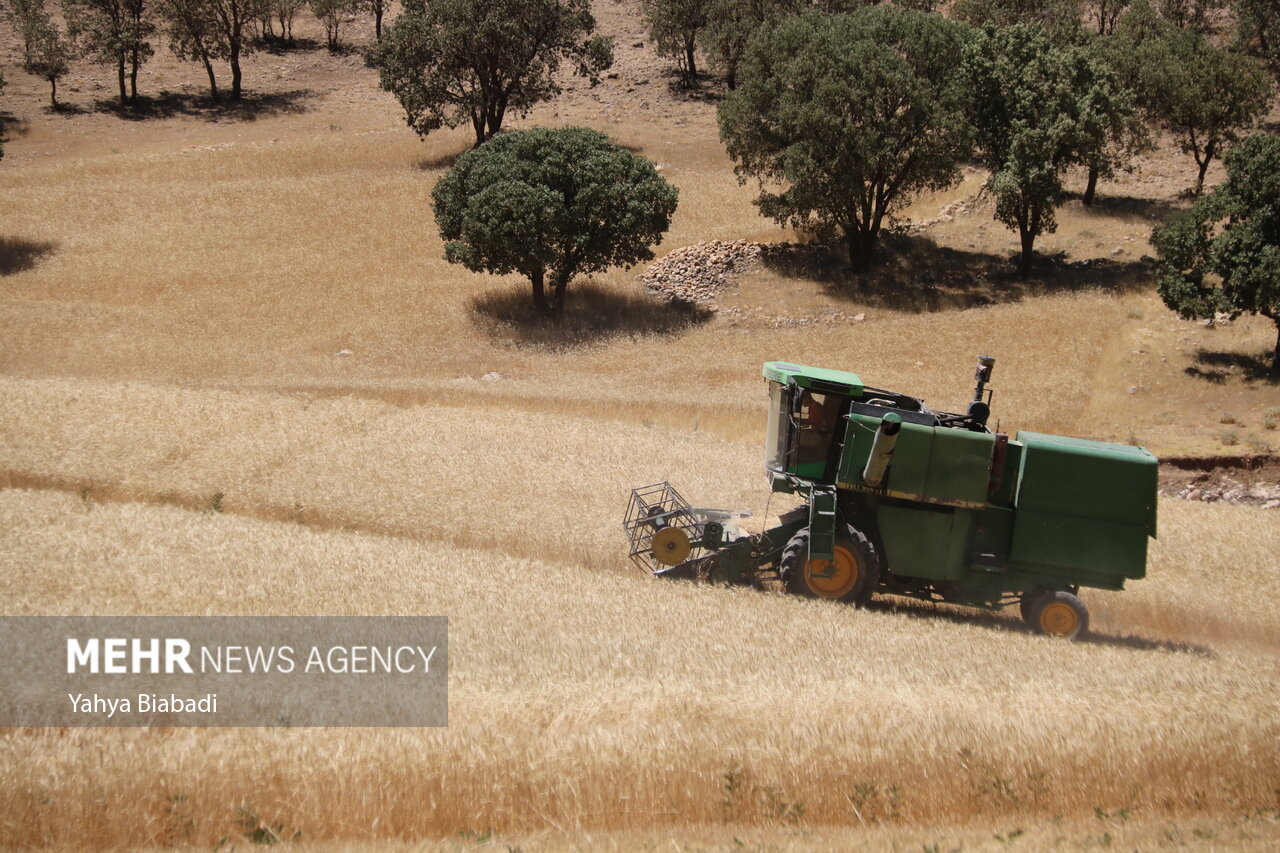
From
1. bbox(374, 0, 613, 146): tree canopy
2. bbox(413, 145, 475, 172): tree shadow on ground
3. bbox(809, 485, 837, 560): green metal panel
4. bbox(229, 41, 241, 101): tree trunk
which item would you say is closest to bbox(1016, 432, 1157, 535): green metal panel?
bbox(809, 485, 837, 560): green metal panel

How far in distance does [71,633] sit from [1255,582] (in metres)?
18.7

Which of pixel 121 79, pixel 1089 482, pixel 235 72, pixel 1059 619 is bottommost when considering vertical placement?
pixel 1059 619

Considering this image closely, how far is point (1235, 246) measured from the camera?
1294 inches

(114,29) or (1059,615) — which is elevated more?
(114,29)

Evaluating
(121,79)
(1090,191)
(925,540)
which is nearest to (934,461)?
(925,540)

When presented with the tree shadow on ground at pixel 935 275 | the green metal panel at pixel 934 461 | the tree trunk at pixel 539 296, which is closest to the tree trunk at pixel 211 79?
the tree trunk at pixel 539 296

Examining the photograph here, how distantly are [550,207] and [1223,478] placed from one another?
24.5 meters

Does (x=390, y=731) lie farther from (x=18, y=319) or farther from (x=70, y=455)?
(x=18, y=319)

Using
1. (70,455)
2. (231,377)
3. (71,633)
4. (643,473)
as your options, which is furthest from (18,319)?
(71,633)

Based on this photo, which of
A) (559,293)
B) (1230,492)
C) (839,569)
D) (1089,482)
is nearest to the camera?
(1089,482)

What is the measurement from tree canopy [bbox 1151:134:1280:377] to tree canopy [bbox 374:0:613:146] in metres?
34.2

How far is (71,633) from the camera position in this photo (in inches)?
455

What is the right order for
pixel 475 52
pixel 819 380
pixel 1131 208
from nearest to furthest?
pixel 819 380
pixel 1131 208
pixel 475 52

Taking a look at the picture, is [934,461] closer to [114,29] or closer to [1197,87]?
[1197,87]
